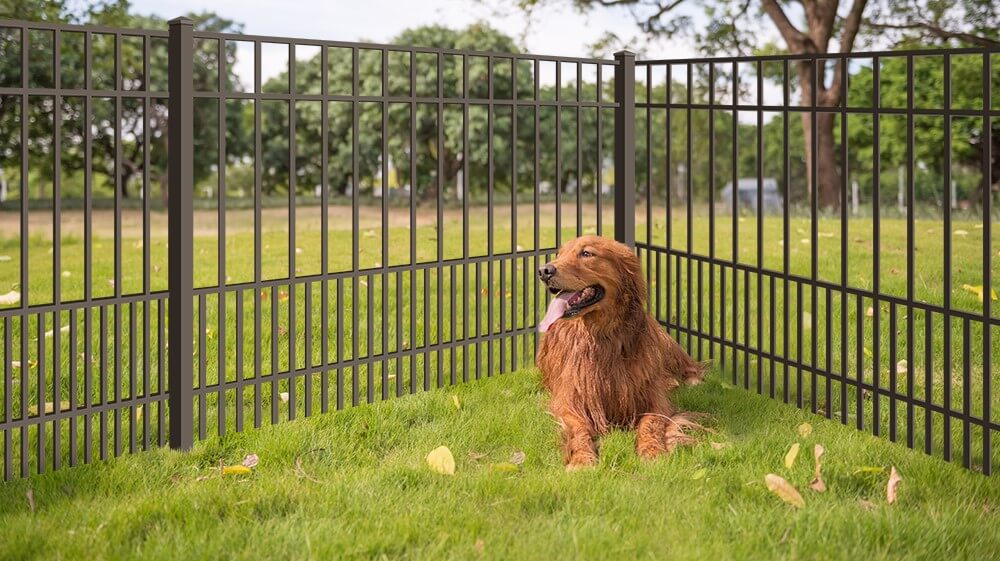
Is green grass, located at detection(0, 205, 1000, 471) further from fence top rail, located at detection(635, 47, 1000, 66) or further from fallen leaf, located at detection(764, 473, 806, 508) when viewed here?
fence top rail, located at detection(635, 47, 1000, 66)

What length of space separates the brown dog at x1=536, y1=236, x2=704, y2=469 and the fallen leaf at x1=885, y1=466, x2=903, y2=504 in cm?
99

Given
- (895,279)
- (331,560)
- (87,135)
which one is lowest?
(331,560)

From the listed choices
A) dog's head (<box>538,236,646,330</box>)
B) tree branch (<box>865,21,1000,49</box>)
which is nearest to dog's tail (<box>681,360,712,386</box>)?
dog's head (<box>538,236,646,330</box>)

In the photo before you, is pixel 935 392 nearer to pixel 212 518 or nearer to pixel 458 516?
pixel 458 516

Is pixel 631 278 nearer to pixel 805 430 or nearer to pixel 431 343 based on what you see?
pixel 805 430

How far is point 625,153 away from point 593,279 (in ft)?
5.77

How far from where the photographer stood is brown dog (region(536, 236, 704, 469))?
5121 mm

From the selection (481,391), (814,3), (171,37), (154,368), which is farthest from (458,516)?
(814,3)

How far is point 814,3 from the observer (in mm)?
22172

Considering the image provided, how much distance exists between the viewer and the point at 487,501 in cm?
425

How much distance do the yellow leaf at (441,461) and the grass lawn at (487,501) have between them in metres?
0.08

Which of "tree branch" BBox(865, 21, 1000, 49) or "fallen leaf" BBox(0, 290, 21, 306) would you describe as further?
"tree branch" BBox(865, 21, 1000, 49)

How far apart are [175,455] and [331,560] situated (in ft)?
5.17

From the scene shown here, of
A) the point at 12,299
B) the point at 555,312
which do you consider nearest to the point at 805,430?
the point at 555,312
